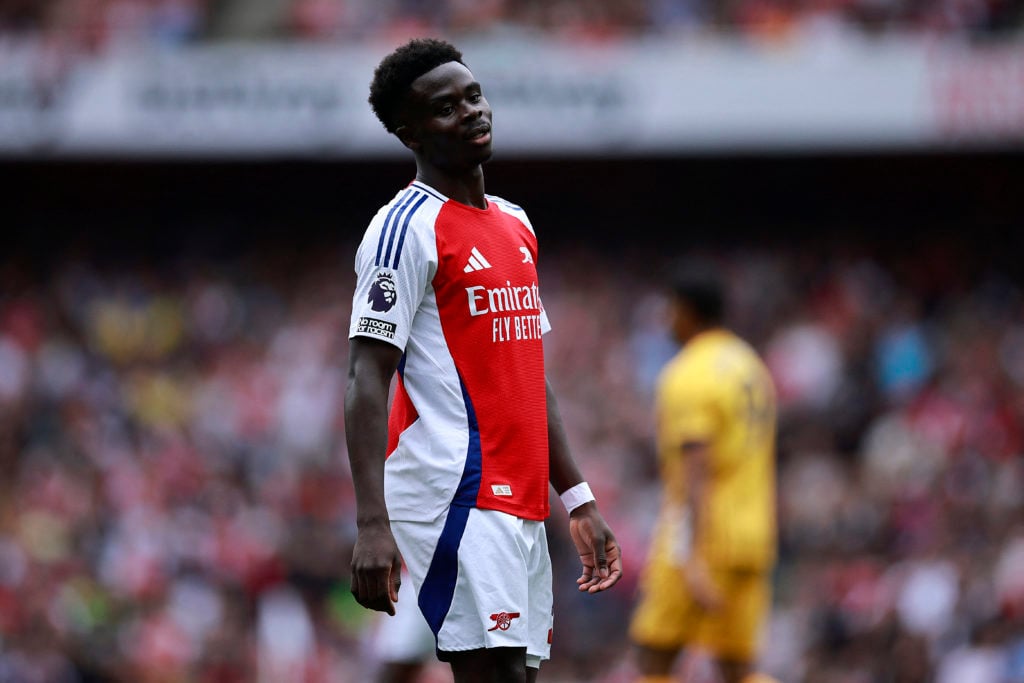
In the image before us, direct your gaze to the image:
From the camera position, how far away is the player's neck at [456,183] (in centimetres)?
419

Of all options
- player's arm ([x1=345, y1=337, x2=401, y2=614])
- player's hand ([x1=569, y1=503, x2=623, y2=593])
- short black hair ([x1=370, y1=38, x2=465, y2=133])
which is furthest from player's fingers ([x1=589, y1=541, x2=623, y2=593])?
short black hair ([x1=370, y1=38, x2=465, y2=133])

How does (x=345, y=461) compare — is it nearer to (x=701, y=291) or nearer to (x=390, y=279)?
(x=701, y=291)

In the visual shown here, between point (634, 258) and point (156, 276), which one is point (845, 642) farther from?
point (156, 276)

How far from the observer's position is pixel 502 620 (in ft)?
13.0

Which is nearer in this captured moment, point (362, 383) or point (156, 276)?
point (362, 383)

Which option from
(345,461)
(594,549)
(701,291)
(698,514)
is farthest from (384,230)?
(345,461)

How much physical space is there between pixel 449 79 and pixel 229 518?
962 centimetres

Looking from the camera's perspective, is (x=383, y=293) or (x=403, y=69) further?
(x=403, y=69)

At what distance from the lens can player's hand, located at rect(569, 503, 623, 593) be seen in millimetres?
4344

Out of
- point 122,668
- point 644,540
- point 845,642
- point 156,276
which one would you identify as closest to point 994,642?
point 845,642

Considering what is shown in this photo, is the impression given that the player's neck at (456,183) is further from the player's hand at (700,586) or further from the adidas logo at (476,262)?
the player's hand at (700,586)

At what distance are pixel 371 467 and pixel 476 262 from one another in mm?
658

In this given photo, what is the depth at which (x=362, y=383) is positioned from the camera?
12.7ft

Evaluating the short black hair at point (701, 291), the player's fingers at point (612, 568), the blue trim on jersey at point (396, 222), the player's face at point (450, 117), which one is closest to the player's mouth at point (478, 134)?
the player's face at point (450, 117)
